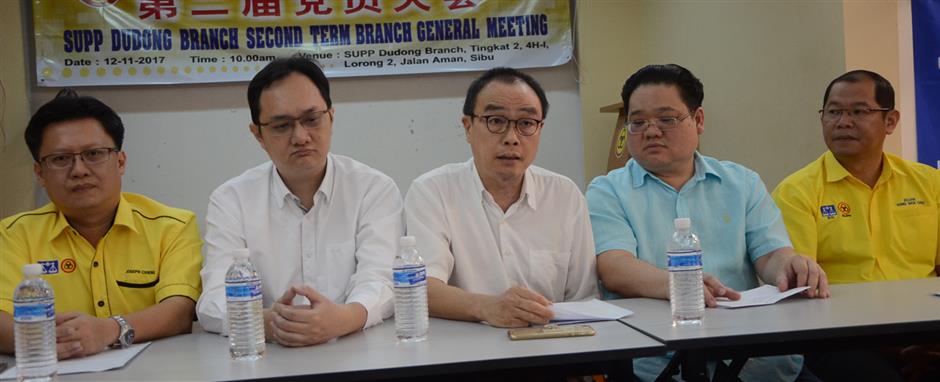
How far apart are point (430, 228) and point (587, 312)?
58 cm

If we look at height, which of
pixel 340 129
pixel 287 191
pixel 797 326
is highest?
pixel 340 129

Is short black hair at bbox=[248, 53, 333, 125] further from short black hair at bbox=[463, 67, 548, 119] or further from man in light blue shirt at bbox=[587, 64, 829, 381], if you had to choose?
man in light blue shirt at bbox=[587, 64, 829, 381]

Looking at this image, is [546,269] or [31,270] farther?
[546,269]

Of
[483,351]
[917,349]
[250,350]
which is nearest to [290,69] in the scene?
[250,350]

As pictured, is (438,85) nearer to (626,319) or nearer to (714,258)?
(714,258)

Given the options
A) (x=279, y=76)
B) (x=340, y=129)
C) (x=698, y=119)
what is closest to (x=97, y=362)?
(x=279, y=76)

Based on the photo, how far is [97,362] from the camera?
166 cm

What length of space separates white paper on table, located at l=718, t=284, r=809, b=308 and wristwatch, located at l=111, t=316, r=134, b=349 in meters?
1.55

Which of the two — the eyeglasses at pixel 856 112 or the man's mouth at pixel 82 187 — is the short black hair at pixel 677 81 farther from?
the man's mouth at pixel 82 187

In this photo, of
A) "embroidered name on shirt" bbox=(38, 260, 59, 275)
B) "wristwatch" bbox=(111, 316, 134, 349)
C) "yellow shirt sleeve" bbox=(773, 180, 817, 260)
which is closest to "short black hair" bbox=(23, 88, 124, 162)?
"embroidered name on shirt" bbox=(38, 260, 59, 275)

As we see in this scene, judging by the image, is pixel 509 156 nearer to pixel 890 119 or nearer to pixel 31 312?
pixel 31 312

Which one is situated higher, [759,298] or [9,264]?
[9,264]

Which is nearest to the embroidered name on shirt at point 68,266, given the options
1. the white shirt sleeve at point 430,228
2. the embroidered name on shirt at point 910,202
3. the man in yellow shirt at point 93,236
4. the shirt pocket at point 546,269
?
the man in yellow shirt at point 93,236

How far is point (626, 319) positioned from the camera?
1902 mm
